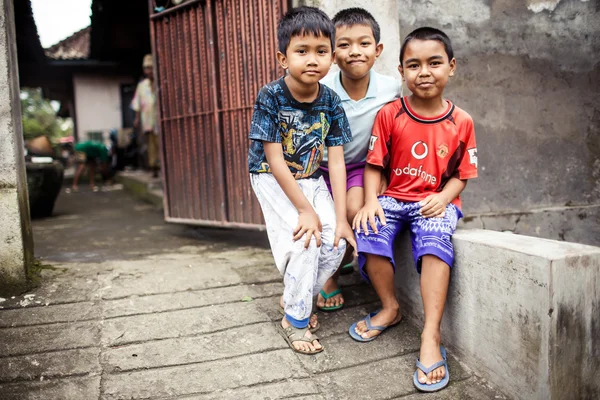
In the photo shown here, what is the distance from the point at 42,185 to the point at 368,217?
465cm

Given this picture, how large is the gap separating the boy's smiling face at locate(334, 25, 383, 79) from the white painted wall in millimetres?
11945

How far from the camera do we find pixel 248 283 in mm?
3006

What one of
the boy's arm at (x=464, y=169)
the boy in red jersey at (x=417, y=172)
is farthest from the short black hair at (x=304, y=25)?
the boy's arm at (x=464, y=169)

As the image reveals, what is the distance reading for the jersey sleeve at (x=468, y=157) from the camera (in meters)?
2.42

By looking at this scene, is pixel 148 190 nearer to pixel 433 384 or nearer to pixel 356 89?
pixel 356 89

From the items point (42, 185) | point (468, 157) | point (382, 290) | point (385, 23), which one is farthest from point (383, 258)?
point (42, 185)

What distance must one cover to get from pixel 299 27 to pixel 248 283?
156 cm

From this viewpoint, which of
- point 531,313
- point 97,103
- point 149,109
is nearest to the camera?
point 531,313

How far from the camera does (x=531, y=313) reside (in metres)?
1.84

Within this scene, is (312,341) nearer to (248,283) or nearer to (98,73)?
(248,283)

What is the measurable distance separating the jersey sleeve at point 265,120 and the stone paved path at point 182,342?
0.98 meters

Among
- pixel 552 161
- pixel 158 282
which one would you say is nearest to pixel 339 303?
pixel 158 282

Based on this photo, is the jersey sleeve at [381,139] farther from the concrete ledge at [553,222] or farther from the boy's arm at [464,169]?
the concrete ledge at [553,222]

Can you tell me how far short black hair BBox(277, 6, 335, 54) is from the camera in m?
2.23
